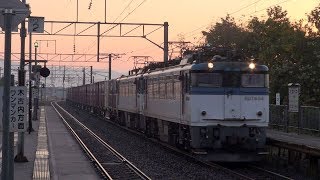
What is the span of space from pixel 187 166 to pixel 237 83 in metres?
2.76

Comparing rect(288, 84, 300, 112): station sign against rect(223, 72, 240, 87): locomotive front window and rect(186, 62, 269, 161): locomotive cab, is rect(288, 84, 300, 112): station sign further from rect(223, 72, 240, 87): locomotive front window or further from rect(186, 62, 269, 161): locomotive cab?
rect(223, 72, 240, 87): locomotive front window

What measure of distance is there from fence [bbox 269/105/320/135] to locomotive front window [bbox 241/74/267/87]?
22.2ft

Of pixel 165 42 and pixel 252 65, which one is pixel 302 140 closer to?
pixel 252 65

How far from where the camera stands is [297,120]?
84.1ft

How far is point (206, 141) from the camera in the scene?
17188 millimetres

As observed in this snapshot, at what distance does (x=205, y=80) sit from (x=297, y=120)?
365 inches

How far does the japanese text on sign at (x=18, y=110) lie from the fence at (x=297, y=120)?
48.9ft

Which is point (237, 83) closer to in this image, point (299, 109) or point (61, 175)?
point (61, 175)

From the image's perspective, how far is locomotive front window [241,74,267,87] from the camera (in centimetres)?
1777

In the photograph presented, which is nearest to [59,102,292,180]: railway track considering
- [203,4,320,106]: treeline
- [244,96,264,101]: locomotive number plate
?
[244,96,264,101]: locomotive number plate

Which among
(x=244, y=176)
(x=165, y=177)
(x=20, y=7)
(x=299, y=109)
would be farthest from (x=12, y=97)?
(x=299, y=109)

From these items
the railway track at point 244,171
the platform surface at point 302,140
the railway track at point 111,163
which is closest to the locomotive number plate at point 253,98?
the platform surface at point 302,140

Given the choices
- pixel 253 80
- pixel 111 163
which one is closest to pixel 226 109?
pixel 253 80

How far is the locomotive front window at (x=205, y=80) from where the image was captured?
1755cm
